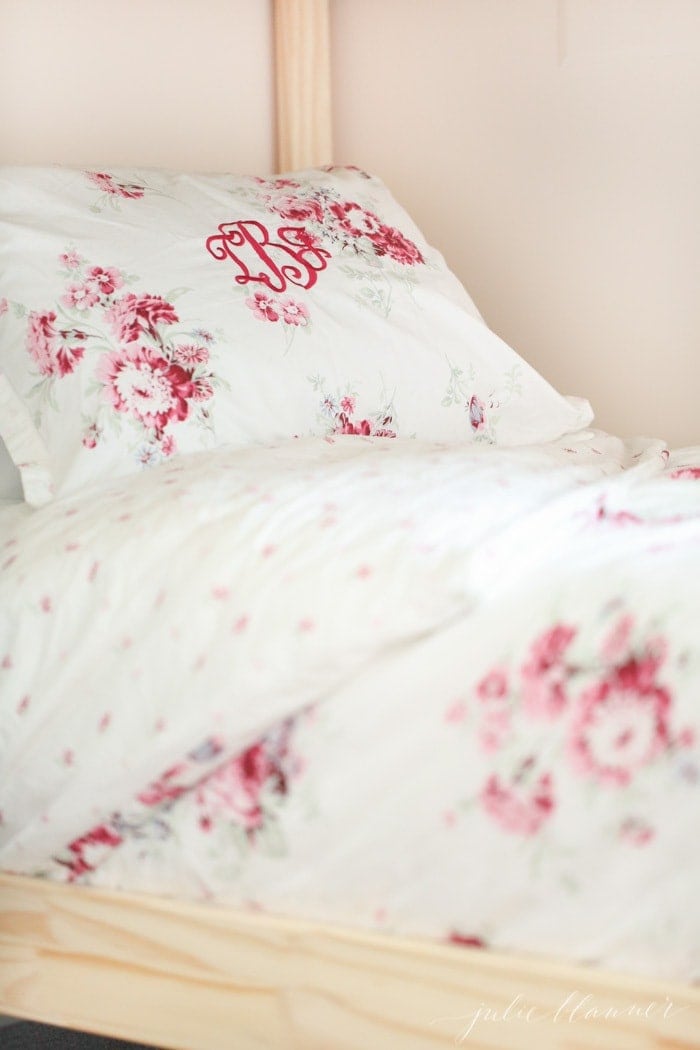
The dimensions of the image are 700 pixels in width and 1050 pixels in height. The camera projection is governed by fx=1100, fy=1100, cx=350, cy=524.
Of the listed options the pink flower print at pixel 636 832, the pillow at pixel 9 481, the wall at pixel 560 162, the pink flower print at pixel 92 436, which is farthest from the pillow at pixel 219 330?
the pink flower print at pixel 636 832

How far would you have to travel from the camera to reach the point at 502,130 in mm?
1861

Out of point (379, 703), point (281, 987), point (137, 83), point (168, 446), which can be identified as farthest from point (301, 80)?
point (281, 987)

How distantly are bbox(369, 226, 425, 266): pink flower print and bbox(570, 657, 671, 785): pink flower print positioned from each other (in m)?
0.80

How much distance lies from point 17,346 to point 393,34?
1160 millimetres

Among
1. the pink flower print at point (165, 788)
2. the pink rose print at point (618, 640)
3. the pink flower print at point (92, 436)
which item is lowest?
the pink flower print at point (165, 788)

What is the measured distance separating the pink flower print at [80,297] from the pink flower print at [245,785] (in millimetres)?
531

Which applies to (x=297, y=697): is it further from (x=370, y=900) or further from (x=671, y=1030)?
(x=671, y=1030)

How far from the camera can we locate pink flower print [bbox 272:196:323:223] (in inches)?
52.8

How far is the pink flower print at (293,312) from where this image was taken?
120 centimetres

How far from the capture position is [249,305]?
1183 millimetres

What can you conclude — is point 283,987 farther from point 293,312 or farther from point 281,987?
point 293,312

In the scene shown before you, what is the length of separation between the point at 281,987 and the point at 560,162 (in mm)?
1432

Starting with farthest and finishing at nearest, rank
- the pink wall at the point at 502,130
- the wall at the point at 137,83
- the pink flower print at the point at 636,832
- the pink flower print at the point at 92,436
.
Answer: the pink wall at the point at 502,130 → the wall at the point at 137,83 → the pink flower print at the point at 92,436 → the pink flower print at the point at 636,832

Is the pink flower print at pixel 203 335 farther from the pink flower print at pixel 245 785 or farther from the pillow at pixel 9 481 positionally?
the pink flower print at pixel 245 785
